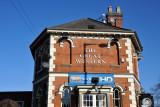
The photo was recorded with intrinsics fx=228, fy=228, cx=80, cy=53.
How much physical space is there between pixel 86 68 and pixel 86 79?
98 cm

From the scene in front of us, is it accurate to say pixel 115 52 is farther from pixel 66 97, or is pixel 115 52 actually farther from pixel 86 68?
pixel 66 97

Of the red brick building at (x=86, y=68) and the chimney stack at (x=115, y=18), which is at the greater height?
the chimney stack at (x=115, y=18)

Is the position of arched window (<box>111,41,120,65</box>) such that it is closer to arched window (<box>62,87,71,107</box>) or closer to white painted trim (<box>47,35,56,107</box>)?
arched window (<box>62,87,71,107</box>)

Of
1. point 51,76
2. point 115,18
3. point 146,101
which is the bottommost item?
point 146,101

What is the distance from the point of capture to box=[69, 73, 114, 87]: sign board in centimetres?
1820

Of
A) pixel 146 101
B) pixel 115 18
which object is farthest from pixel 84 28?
pixel 146 101

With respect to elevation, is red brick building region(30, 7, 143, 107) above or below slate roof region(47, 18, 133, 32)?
below

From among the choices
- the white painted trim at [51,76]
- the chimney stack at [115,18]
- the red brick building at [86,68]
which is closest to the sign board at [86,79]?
the red brick building at [86,68]

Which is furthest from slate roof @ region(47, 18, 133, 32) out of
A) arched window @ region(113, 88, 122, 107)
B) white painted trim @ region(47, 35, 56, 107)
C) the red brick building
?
arched window @ region(113, 88, 122, 107)

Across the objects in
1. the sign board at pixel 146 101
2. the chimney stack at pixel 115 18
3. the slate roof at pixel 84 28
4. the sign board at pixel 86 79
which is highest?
the chimney stack at pixel 115 18

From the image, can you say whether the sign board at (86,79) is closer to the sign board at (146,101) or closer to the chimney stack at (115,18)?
the sign board at (146,101)

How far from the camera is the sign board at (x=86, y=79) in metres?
18.2

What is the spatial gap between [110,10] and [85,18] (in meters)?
3.44

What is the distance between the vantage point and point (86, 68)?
1880 centimetres
